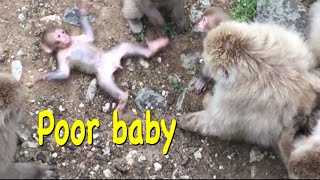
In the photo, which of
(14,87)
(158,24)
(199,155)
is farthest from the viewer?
(158,24)

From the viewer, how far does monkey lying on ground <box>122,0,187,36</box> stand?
8000 millimetres

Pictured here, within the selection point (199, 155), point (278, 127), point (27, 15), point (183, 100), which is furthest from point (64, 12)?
point (278, 127)

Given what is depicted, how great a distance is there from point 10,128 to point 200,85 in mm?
2123

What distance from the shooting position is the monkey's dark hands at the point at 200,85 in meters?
7.73

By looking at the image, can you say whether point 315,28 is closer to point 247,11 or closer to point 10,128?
point 247,11

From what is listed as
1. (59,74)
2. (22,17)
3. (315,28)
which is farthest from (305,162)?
(22,17)

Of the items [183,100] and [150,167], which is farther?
[183,100]

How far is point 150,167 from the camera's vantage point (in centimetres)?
718

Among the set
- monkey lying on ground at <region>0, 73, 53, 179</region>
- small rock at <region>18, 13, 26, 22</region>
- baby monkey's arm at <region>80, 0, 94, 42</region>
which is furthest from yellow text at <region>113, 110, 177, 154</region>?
small rock at <region>18, 13, 26, 22</region>

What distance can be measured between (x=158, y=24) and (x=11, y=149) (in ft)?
7.41

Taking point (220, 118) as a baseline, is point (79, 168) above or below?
below

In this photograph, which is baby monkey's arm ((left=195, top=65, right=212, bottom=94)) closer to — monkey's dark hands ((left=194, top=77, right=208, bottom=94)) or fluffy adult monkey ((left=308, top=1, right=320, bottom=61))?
monkey's dark hands ((left=194, top=77, right=208, bottom=94))

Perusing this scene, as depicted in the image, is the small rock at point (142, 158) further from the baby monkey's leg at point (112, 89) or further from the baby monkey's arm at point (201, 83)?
the baby monkey's arm at point (201, 83)

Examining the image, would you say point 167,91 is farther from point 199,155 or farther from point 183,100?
point 199,155
